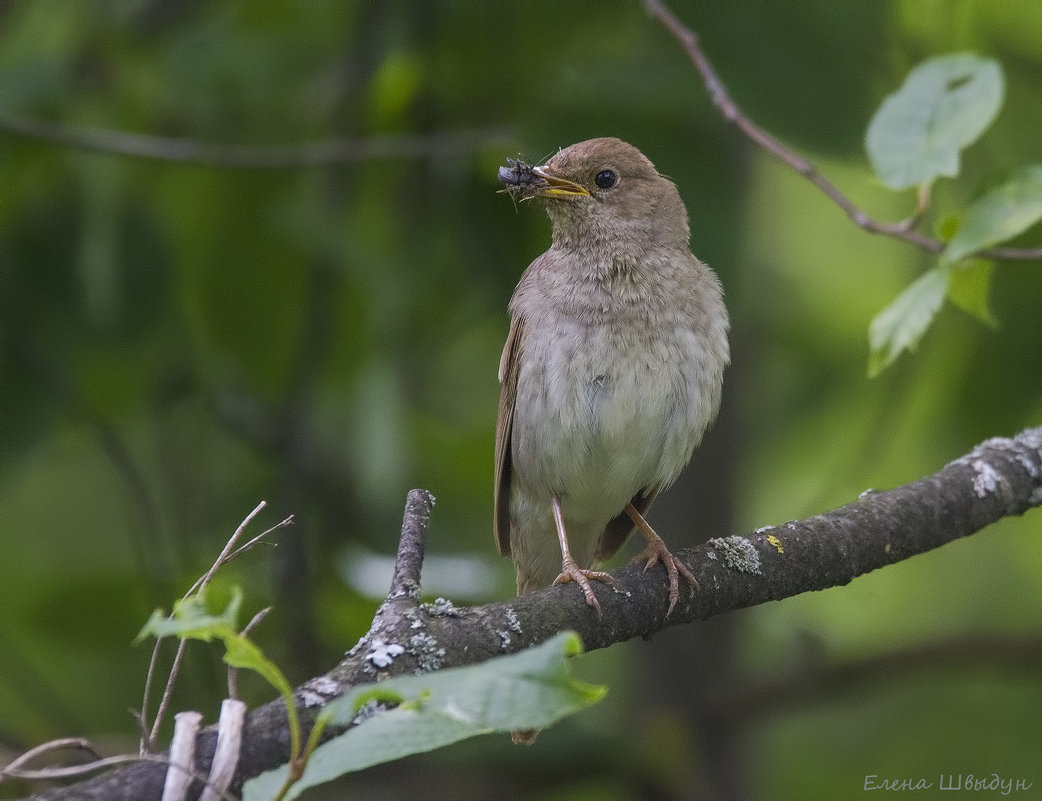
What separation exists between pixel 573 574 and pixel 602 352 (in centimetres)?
114

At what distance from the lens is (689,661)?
6602 millimetres

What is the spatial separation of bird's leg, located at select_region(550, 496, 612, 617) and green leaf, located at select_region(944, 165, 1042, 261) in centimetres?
141

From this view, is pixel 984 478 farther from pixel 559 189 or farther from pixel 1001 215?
pixel 559 189

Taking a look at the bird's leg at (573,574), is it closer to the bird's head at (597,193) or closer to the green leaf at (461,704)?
the bird's head at (597,193)

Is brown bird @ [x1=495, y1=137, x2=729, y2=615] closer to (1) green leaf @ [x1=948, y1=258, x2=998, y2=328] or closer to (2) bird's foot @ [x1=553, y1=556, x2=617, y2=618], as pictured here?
(2) bird's foot @ [x1=553, y1=556, x2=617, y2=618]

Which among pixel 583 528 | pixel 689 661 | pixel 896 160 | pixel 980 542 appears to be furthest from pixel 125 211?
pixel 980 542

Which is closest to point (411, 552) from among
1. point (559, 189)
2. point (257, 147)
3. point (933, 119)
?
point (933, 119)

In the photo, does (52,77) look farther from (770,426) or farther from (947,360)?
(947,360)

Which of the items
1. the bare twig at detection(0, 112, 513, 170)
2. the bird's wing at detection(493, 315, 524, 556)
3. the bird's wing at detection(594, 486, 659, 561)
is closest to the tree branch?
the bird's wing at detection(493, 315, 524, 556)

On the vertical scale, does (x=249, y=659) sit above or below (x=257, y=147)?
below

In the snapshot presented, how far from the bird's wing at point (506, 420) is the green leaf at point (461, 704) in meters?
3.09

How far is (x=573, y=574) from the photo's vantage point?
11.7ft

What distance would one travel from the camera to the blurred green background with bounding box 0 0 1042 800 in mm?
5117

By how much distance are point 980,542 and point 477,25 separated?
448cm
